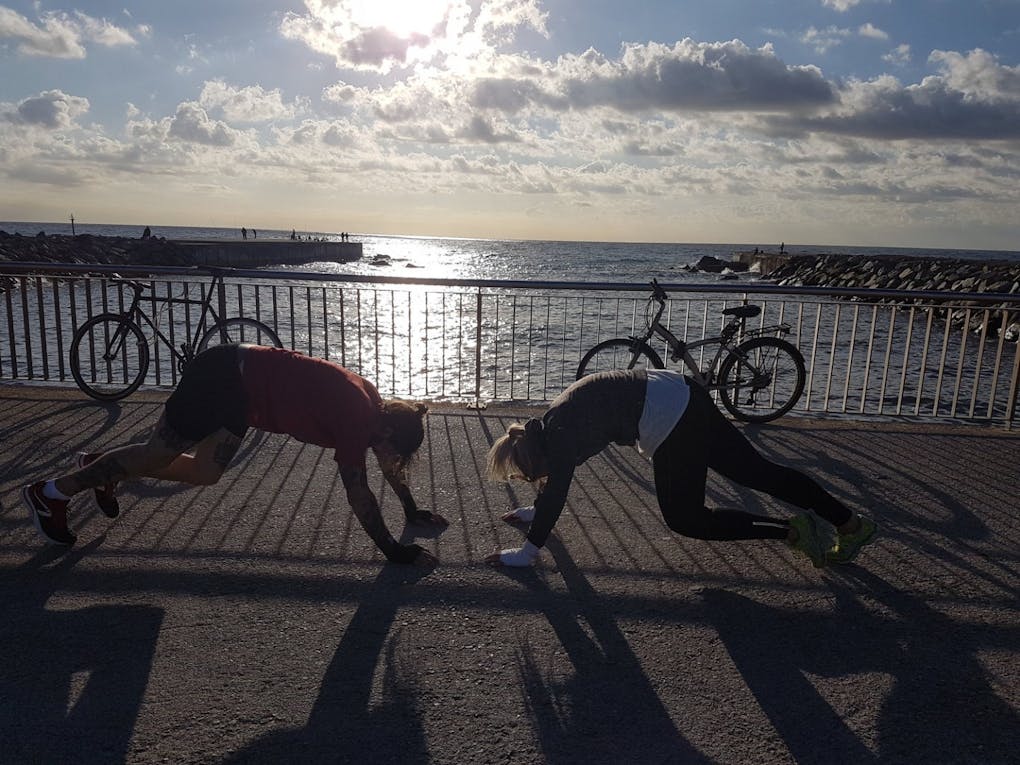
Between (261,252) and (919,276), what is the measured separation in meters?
53.1

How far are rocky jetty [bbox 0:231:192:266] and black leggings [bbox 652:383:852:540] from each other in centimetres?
3865

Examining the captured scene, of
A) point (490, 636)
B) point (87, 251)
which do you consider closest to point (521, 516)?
point (490, 636)

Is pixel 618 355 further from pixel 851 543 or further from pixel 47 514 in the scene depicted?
pixel 47 514

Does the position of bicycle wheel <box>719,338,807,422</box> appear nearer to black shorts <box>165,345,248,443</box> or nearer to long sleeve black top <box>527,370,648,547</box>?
long sleeve black top <box>527,370,648,547</box>

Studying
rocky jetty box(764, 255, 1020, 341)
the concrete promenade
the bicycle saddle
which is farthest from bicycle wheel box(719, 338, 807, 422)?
rocky jetty box(764, 255, 1020, 341)

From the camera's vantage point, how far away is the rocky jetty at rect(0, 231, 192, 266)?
141 ft

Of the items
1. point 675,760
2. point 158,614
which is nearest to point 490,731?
point 675,760

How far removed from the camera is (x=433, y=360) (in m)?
18.3

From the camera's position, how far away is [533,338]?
21000mm

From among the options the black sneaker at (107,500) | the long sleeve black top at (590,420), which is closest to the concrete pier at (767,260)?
the long sleeve black top at (590,420)

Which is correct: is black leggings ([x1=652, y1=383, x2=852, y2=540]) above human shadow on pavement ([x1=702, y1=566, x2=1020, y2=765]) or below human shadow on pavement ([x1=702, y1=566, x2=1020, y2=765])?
above

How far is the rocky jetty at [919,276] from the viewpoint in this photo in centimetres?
2945

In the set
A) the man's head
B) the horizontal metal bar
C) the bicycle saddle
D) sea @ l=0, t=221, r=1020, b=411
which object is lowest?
sea @ l=0, t=221, r=1020, b=411

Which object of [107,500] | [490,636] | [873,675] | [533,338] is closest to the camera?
[873,675]
